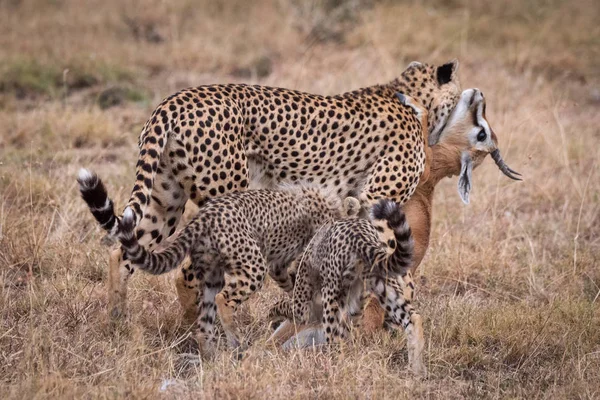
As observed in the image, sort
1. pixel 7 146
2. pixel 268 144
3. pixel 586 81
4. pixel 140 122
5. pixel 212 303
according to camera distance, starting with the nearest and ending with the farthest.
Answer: pixel 212 303
pixel 268 144
pixel 7 146
pixel 140 122
pixel 586 81

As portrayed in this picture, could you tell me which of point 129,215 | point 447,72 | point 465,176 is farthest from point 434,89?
point 129,215

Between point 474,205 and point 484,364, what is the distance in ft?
8.32

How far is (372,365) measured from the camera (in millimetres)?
4461

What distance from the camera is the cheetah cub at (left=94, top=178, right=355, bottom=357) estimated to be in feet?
14.5

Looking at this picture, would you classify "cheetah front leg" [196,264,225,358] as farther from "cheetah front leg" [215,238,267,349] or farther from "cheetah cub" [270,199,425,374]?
"cheetah cub" [270,199,425,374]

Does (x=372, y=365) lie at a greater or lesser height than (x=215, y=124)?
lesser

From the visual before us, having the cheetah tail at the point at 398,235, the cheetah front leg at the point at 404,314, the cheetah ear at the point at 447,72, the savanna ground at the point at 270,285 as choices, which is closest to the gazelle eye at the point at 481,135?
the cheetah ear at the point at 447,72

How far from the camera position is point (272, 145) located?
17.2 feet

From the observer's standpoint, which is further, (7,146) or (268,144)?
(7,146)

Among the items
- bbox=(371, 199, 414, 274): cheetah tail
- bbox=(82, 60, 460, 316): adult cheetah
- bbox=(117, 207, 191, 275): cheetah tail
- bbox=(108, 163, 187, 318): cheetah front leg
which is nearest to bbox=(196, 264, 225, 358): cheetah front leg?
bbox=(82, 60, 460, 316): adult cheetah

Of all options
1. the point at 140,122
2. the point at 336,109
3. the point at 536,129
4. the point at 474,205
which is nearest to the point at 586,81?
the point at 536,129

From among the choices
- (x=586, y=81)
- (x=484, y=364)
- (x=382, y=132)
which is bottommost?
(x=586, y=81)

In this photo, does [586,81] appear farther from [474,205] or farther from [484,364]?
[484,364]

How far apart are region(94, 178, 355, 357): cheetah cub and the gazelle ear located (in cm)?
121
